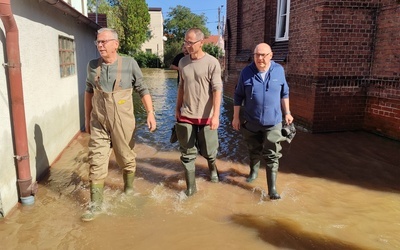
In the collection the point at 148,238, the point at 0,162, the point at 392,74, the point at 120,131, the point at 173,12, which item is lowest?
the point at 148,238

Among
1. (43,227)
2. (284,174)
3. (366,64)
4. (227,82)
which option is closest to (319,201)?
(284,174)

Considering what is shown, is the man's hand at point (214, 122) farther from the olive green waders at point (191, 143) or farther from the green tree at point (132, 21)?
the green tree at point (132, 21)

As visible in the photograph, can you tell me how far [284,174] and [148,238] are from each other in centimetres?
241

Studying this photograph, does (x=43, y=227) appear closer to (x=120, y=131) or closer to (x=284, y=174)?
(x=120, y=131)

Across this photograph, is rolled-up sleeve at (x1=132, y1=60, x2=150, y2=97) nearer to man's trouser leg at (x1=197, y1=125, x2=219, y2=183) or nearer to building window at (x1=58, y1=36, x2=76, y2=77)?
man's trouser leg at (x1=197, y1=125, x2=219, y2=183)

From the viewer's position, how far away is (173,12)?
189ft

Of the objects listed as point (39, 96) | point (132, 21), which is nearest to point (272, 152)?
point (39, 96)

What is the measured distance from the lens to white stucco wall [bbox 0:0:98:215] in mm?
3584

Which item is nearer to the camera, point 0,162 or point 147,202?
point 0,162

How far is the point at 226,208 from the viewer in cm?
383

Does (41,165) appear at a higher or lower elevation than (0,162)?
lower

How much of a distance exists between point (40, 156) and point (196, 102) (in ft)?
7.67

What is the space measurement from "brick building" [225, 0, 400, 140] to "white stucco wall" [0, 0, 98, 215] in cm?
483

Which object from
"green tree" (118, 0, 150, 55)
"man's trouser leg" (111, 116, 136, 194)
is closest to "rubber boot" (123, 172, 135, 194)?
"man's trouser leg" (111, 116, 136, 194)
